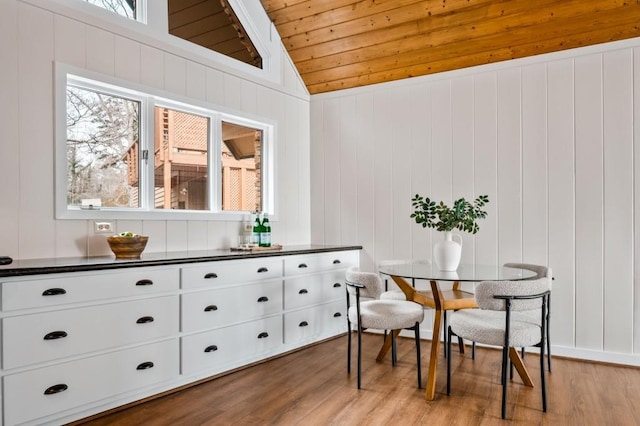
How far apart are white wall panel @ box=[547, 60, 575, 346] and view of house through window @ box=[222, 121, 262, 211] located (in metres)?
2.63

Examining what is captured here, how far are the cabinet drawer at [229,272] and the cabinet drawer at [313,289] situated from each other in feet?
0.70

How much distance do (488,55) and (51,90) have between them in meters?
3.40

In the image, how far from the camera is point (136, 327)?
2822 mm

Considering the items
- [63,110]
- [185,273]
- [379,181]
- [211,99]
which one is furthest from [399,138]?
[63,110]

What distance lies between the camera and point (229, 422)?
2.59 metres

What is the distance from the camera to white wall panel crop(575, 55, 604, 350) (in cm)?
368

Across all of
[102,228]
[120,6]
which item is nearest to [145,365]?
[102,228]

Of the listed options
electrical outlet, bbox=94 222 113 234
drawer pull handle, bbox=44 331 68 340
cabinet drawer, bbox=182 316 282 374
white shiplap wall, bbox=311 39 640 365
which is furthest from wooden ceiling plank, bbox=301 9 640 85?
drawer pull handle, bbox=44 331 68 340

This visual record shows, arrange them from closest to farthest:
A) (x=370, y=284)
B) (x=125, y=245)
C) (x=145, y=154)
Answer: (x=125, y=245), (x=370, y=284), (x=145, y=154)

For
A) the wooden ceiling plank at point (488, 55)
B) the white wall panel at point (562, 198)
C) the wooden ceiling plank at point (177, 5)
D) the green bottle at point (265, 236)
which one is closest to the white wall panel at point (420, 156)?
the wooden ceiling plank at point (488, 55)

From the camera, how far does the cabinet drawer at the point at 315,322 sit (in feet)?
12.9

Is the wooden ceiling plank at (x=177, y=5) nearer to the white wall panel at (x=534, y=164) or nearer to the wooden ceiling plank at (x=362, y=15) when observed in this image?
the wooden ceiling plank at (x=362, y=15)

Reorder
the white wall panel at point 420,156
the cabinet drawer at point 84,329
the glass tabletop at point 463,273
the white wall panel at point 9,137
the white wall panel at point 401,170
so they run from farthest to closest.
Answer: the white wall panel at point 401,170 → the white wall panel at point 420,156 → the glass tabletop at point 463,273 → the white wall panel at point 9,137 → the cabinet drawer at point 84,329

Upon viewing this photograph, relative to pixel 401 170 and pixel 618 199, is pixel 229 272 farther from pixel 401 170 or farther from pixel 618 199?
pixel 618 199
